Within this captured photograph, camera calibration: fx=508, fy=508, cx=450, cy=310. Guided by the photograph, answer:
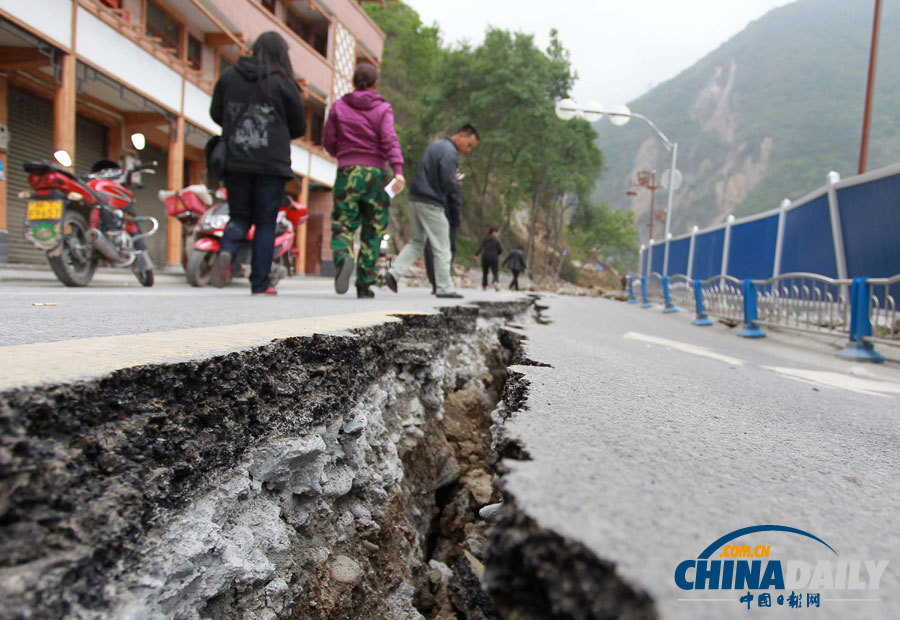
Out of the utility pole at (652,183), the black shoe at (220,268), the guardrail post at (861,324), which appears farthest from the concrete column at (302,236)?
the utility pole at (652,183)

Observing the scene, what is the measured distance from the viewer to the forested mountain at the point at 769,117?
78125 millimetres

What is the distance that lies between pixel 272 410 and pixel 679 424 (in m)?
1.07

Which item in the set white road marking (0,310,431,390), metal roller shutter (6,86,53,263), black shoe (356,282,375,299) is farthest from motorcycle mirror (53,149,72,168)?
metal roller shutter (6,86,53,263)

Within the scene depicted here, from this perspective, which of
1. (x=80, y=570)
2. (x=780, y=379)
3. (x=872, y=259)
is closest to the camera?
(x=80, y=570)

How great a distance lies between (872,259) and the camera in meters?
4.79

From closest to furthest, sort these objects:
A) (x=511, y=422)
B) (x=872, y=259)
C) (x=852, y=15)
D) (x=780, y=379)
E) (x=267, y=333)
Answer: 1. (x=511, y=422)
2. (x=267, y=333)
3. (x=780, y=379)
4. (x=872, y=259)
5. (x=852, y=15)

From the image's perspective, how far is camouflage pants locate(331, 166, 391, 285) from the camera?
4.33m

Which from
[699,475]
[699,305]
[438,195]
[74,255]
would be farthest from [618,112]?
[699,475]

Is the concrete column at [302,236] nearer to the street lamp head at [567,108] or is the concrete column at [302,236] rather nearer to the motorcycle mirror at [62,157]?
the street lamp head at [567,108]

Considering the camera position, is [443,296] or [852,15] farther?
[852,15]

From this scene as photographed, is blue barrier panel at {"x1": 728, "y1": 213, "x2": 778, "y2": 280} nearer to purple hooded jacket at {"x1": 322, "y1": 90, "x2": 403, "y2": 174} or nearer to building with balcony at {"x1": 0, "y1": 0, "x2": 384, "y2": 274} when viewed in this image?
purple hooded jacket at {"x1": 322, "y1": 90, "x2": 403, "y2": 174}

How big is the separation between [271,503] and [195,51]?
1473 centimetres

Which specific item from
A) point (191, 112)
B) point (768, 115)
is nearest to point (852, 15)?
point (768, 115)

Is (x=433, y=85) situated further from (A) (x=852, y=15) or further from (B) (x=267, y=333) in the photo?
(A) (x=852, y=15)
